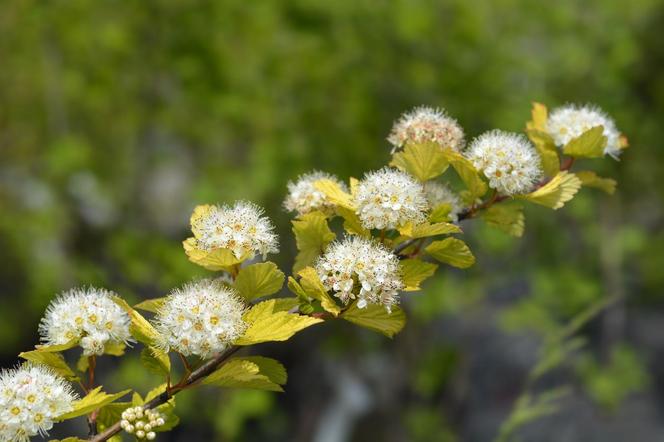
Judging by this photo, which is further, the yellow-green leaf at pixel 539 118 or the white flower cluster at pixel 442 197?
the yellow-green leaf at pixel 539 118

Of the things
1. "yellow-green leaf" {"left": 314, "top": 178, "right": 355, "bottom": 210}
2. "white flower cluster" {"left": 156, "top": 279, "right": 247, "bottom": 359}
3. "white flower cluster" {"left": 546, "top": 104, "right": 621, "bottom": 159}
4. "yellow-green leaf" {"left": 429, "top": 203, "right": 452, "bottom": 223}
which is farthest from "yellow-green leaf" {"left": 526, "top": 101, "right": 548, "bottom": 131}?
"white flower cluster" {"left": 156, "top": 279, "right": 247, "bottom": 359}

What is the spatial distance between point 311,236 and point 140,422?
15.8 inches

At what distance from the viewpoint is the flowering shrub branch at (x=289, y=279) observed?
106 cm

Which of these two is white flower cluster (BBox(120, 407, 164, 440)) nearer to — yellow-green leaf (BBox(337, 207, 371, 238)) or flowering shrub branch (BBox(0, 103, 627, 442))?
flowering shrub branch (BBox(0, 103, 627, 442))

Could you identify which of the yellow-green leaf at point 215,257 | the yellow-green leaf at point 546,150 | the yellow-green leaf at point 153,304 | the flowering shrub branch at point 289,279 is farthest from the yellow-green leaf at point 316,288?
the yellow-green leaf at point 546,150

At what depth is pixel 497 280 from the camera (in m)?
7.94

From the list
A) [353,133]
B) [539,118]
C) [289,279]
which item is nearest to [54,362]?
[289,279]

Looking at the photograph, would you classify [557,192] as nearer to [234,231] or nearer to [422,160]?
[422,160]

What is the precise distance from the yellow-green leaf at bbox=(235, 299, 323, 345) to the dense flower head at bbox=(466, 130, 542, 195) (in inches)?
16.7

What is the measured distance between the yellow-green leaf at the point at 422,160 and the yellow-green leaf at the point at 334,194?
122 mm

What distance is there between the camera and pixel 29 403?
1.03m

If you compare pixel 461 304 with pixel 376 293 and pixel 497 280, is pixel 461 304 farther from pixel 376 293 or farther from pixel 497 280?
pixel 376 293

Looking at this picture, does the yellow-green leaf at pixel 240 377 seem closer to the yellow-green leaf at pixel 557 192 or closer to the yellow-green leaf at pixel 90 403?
the yellow-green leaf at pixel 90 403

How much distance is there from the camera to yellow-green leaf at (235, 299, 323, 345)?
3.38 feet
